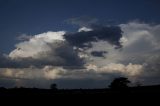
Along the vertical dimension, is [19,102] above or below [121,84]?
below

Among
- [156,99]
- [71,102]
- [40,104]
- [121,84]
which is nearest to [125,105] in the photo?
[156,99]

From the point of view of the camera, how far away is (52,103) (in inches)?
2111

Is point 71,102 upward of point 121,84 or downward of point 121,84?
downward

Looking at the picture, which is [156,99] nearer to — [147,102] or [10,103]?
[147,102]

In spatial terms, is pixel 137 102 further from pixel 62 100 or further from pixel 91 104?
pixel 62 100

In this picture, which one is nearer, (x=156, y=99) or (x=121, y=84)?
(x=156, y=99)

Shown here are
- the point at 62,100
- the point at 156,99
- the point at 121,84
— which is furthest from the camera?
the point at 121,84

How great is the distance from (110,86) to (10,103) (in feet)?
315

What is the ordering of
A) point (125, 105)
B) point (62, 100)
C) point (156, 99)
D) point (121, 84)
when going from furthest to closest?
point (121, 84)
point (62, 100)
point (156, 99)
point (125, 105)

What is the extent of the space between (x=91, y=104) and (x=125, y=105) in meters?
6.40

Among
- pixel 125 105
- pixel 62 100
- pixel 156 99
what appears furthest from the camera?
pixel 62 100

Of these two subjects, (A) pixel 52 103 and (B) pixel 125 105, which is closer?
(B) pixel 125 105

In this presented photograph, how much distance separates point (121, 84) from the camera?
143m

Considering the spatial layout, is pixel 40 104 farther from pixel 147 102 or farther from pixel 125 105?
pixel 147 102
